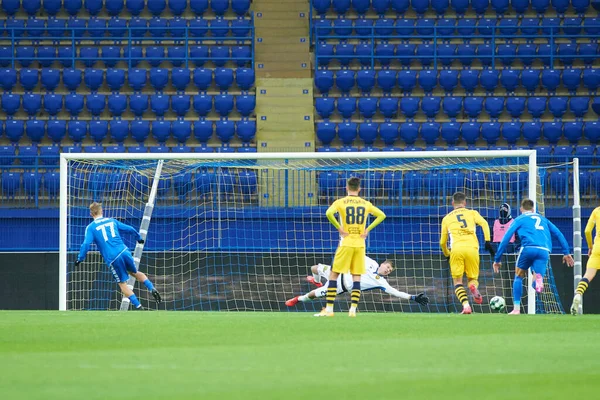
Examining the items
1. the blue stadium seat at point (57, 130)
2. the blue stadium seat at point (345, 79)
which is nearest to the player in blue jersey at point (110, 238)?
the blue stadium seat at point (57, 130)

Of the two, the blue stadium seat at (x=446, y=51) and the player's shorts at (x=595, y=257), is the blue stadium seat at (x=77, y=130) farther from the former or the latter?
the player's shorts at (x=595, y=257)

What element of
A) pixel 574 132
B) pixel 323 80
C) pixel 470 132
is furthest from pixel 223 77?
pixel 574 132

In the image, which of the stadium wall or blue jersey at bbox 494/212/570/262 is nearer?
blue jersey at bbox 494/212/570/262

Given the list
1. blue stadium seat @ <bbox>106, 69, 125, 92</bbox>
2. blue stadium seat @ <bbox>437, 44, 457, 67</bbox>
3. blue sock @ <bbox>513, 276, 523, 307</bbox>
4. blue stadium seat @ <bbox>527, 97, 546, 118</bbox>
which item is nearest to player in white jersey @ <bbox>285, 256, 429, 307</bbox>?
blue sock @ <bbox>513, 276, 523, 307</bbox>

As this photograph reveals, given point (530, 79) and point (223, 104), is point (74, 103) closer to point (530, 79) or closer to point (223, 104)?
point (223, 104)

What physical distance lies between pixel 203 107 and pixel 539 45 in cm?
864

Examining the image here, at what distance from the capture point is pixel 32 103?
23.8m

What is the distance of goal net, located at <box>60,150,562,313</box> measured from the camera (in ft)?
61.2

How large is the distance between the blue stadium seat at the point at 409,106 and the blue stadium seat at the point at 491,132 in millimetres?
1691

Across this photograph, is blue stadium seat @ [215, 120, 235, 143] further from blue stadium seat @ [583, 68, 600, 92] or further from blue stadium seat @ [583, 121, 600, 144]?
blue stadium seat @ [583, 68, 600, 92]

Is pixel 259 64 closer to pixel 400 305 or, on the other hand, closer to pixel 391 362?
pixel 400 305

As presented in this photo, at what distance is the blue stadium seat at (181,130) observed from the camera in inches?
910

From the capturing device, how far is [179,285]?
1872 cm

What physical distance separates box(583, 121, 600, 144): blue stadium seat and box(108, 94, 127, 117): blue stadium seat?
10.7 metres
